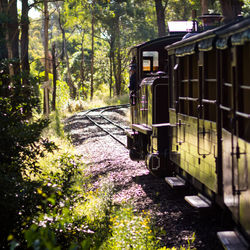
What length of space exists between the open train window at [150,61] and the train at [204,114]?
0.9 inches

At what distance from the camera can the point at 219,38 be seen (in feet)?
18.3

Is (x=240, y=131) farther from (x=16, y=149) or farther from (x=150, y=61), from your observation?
(x=150, y=61)

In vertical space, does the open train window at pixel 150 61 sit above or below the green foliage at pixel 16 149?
above

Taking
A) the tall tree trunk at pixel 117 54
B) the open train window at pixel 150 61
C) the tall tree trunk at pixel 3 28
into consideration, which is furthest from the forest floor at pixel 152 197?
the tall tree trunk at pixel 117 54

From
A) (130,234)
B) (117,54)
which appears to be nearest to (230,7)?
(130,234)

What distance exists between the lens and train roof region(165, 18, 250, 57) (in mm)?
4580

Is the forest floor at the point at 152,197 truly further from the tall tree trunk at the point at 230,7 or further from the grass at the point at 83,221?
the tall tree trunk at the point at 230,7

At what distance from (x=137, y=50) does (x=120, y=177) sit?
2.98m

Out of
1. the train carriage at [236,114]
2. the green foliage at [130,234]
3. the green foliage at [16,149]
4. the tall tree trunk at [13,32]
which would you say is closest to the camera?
the train carriage at [236,114]

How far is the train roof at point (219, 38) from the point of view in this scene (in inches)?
180

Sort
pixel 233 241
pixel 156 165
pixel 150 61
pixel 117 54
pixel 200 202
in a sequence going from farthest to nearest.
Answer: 1. pixel 117 54
2. pixel 150 61
3. pixel 156 165
4. pixel 200 202
5. pixel 233 241

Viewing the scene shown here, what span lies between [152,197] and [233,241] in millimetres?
3507

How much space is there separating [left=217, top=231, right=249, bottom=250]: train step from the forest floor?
0.44 meters

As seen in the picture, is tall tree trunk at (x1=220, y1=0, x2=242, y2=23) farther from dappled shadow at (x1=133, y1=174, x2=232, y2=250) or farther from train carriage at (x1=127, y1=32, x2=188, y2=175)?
dappled shadow at (x1=133, y1=174, x2=232, y2=250)
